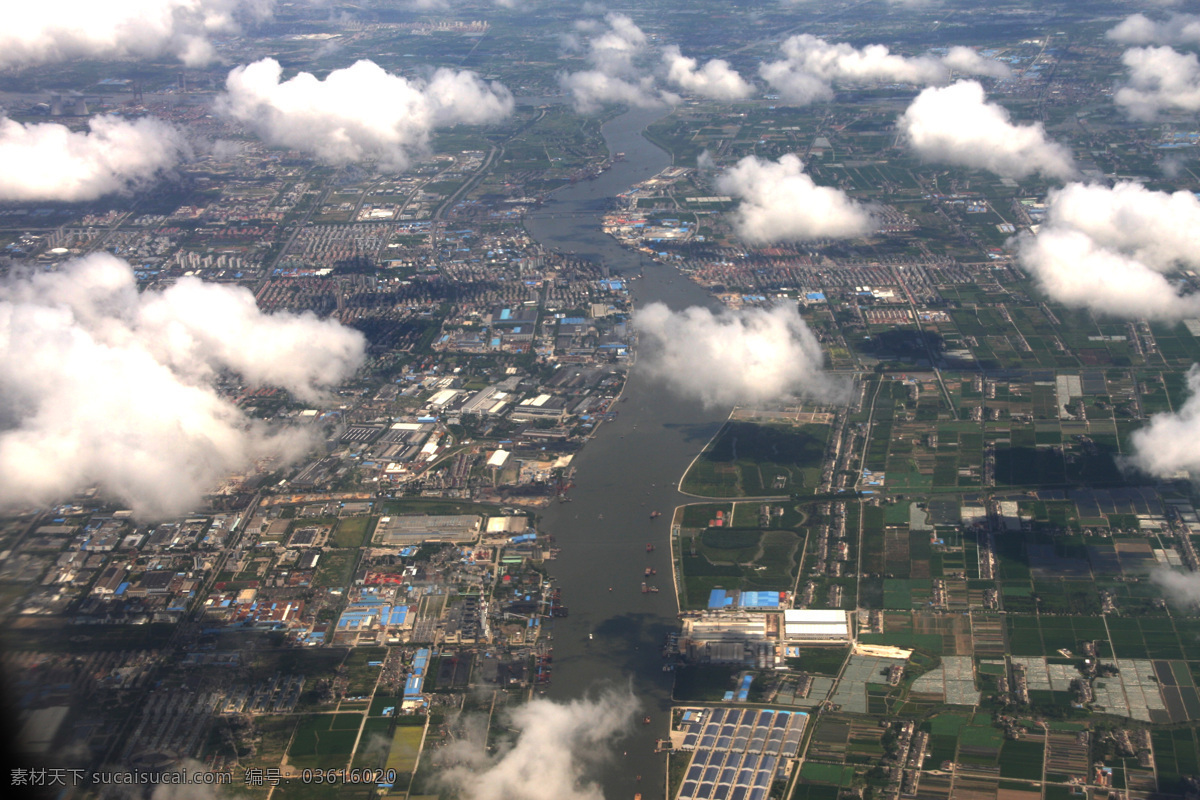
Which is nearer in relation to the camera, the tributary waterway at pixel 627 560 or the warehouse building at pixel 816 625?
the tributary waterway at pixel 627 560

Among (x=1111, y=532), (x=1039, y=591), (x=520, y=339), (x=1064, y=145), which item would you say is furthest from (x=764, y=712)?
(x=1064, y=145)

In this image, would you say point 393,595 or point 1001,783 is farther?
point 393,595

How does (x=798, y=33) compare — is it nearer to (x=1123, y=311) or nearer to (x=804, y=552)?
(x=1123, y=311)

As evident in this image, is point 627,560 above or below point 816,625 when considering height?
above

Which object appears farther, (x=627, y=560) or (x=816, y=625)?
(x=627, y=560)

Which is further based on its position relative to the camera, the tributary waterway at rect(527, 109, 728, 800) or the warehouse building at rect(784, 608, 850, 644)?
the warehouse building at rect(784, 608, 850, 644)

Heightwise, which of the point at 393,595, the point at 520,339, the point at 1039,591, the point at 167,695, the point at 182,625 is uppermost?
the point at 520,339

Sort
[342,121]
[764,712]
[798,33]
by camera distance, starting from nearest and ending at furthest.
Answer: [764,712], [342,121], [798,33]


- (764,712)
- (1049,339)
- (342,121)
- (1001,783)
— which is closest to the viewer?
(1001,783)
